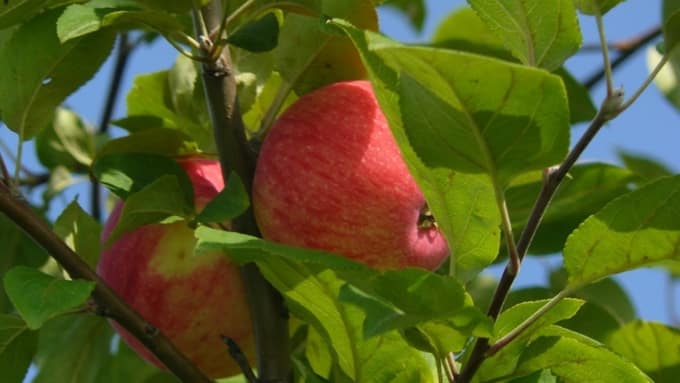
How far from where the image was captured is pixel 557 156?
37.3 inches

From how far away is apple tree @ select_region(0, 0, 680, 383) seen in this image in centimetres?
95

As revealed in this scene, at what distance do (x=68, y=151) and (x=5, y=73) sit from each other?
14.0 inches

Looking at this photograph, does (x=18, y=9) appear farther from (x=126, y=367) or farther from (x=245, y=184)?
(x=126, y=367)

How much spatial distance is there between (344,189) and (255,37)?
175mm

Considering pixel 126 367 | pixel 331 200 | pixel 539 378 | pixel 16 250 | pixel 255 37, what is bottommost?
pixel 126 367

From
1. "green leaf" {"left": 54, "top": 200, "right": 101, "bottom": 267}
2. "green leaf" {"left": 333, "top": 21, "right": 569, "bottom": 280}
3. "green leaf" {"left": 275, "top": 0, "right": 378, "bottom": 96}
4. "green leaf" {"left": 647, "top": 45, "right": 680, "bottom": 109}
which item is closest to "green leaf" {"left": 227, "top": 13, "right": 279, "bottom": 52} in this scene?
"green leaf" {"left": 275, "top": 0, "right": 378, "bottom": 96}

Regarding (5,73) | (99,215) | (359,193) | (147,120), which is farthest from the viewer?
(99,215)

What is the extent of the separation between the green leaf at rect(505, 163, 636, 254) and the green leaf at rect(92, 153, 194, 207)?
0.41 metres

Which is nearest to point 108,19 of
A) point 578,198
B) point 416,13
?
point 578,198

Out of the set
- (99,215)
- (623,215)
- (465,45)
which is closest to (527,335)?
(623,215)

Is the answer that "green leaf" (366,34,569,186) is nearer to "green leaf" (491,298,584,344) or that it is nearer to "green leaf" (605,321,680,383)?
"green leaf" (491,298,584,344)

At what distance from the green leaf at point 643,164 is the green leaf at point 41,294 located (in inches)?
38.0

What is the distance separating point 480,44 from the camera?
5.20 feet

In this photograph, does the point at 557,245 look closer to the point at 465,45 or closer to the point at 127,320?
the point at 465,45
